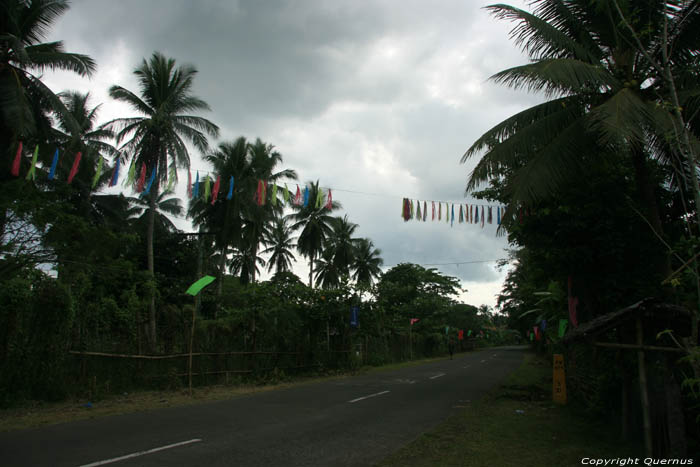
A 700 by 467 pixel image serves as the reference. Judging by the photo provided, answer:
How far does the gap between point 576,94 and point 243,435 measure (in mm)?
8645

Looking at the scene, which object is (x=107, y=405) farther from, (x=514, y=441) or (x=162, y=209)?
(x=162, y=209)

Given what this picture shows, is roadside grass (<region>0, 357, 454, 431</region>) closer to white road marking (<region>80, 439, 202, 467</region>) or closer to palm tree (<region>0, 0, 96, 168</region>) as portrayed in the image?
white road marking (<region>80, 439, 202, 467</region>)

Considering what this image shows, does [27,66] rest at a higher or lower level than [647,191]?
higher

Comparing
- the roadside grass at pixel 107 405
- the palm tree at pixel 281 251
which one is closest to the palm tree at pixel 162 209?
the palm tree at pixel 281 251

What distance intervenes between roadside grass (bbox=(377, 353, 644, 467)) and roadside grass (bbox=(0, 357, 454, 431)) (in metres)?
6.87

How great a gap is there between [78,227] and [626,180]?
14490mm

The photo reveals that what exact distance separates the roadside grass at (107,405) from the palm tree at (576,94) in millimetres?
9118

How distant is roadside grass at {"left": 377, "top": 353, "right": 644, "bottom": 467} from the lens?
20.7ft

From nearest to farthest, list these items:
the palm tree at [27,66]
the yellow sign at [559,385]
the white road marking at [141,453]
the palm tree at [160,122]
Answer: the white road marking at [141,453] < the yellow sign at [559,385] < the palm tree at [27,66] < the palm tree at [160,122]

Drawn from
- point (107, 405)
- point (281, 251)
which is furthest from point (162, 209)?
point (107, 405)

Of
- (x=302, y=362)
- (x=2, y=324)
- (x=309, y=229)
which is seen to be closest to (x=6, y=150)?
(x=2, y=324)

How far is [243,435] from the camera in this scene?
7.72m

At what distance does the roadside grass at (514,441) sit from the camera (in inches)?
248

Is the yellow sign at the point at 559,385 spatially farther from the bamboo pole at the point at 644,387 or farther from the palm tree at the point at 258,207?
the palm tree at the point at 258,207
